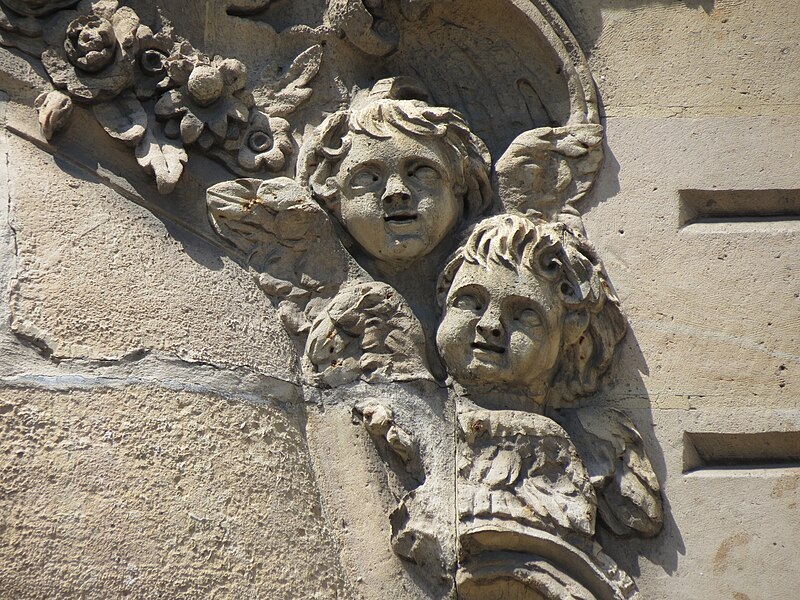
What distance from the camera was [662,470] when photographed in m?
2.45

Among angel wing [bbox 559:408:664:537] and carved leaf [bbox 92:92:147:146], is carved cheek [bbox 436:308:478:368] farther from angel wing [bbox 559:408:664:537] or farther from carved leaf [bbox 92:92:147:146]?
carved leaf [bbox 92:92:147:146]

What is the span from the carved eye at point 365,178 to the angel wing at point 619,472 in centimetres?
56

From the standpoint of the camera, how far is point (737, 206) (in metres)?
2.59

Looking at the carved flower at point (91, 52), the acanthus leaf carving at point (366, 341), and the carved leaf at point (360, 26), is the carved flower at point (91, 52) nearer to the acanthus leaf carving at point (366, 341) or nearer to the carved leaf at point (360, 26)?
the carved leaf at point (360, 26)

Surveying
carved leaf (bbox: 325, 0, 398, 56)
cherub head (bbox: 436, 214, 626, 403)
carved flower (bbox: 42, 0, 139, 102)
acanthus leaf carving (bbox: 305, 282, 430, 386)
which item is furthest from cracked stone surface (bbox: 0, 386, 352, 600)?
carved leaf (bbox: 325, 0, 398, 56)

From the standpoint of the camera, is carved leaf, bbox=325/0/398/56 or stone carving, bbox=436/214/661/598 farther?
carved leaf, bbox=325/0/398/56

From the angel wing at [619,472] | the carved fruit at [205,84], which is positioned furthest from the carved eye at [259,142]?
the angel wing at [619,472]

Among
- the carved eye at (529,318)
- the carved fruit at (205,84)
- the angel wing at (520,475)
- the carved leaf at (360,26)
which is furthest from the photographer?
the carved leaf at (360,26)

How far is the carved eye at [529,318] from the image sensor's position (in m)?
2.43

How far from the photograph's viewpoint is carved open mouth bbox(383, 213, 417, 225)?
8.21 ft

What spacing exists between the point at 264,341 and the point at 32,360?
40cm

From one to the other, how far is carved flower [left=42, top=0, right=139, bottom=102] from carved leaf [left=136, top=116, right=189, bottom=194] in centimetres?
10

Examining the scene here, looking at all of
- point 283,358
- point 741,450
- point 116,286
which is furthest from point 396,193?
point 741,450

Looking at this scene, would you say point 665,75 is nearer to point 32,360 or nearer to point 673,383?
point 673,383
